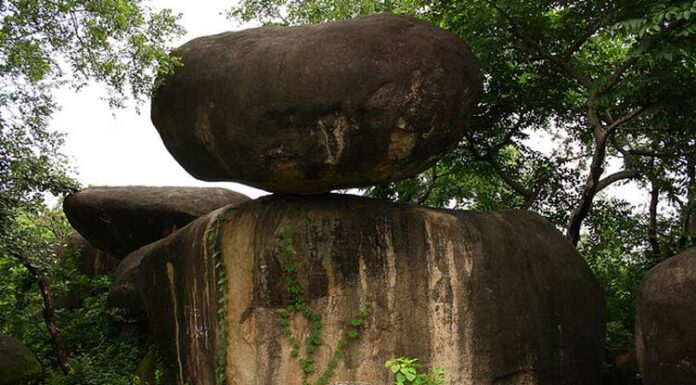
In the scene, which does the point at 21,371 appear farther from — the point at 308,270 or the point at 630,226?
the point at 630,226

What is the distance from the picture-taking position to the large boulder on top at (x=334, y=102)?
6.66 metres

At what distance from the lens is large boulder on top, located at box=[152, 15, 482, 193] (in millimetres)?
6664

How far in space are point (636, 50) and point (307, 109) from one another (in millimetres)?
3267

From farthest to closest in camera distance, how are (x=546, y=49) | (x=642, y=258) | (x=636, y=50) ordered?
(x=642, y=258)
(x=546, y=49)
(x=636, y=50)

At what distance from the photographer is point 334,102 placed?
6656mm

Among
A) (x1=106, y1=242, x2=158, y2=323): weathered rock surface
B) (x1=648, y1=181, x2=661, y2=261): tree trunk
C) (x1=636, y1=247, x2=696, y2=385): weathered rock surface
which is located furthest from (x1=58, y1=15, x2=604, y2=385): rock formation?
(x1=106, y1=242, x2=158, y2=323): weathered rock surface

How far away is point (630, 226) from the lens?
10.3m

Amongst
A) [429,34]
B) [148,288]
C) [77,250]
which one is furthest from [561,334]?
[77,250]

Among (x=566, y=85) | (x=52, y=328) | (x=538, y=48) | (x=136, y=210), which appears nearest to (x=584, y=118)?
(x=566, y=85)

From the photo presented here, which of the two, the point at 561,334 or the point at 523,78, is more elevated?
the point at 523,78

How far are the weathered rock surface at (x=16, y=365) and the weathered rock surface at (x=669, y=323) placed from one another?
23.0 ft

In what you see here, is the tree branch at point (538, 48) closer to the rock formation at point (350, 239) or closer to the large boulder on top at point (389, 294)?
the rock formation at point (350, 239)

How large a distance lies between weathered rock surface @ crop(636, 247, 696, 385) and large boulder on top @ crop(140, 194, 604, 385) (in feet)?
3.57

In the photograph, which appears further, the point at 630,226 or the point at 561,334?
the point at 630,226
